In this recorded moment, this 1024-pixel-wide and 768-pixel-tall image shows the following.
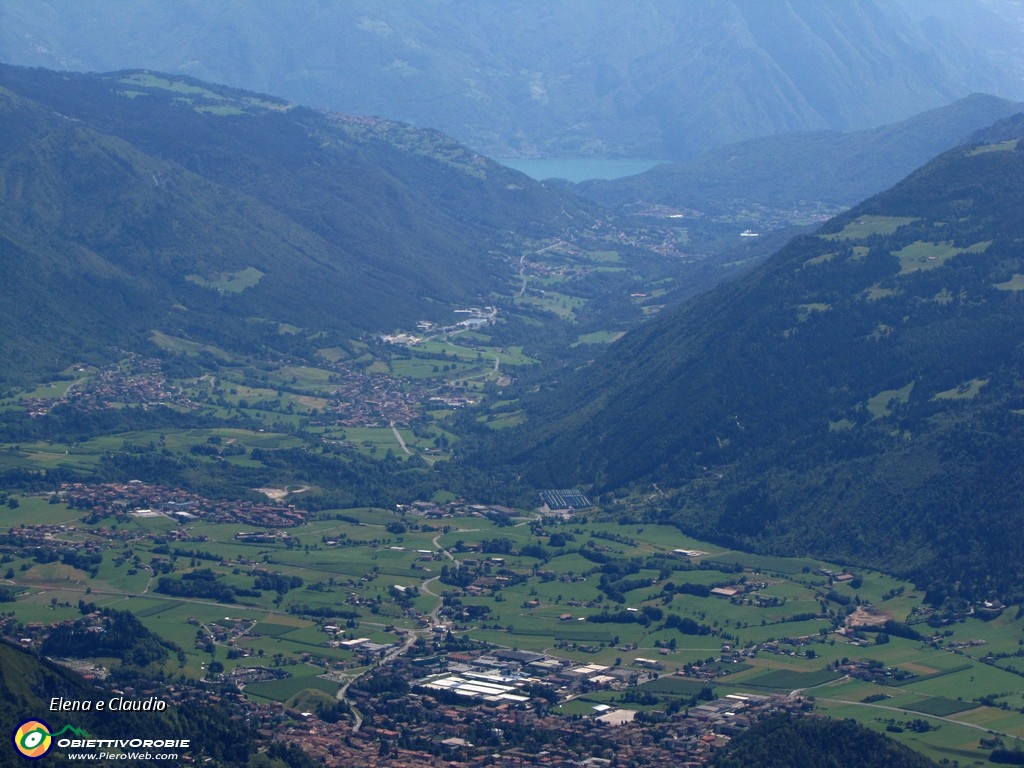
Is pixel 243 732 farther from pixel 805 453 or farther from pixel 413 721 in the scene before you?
pixel 805 453

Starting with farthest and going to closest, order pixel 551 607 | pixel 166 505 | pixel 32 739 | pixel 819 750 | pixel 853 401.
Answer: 1. pixel 853 401
2. pixel 166 505
3. pixel 551 607
4. pixel 819 750
5. pixel 32 739

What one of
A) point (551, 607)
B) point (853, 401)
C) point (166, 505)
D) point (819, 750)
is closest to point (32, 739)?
point (819, 750)

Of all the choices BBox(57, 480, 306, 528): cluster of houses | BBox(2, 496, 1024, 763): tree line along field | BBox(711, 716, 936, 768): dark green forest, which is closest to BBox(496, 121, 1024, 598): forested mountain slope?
BBox(2, 496, 1024, 763): tree line along field

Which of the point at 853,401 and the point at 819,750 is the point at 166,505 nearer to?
the point at 853,401

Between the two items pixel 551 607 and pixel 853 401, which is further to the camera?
pixel 853 401

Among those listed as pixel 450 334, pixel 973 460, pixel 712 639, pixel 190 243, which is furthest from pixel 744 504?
A: pixel 190 243

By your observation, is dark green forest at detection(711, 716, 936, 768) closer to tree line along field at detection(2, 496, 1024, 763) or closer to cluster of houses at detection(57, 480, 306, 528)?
tree line along field at detection(2, 496, 1024, 763)

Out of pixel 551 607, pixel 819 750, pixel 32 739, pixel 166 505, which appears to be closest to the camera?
pixel 32 739

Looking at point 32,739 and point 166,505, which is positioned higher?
point 166,505
